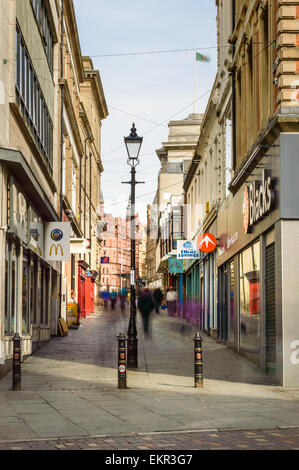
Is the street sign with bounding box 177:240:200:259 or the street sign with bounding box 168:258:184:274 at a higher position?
the street sign with bounding box 177:240:200:259

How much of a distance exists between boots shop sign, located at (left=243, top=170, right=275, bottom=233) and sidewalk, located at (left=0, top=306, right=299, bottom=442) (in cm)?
371

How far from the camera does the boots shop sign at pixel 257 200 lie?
16672 mm

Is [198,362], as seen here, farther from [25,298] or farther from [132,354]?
[25,298]

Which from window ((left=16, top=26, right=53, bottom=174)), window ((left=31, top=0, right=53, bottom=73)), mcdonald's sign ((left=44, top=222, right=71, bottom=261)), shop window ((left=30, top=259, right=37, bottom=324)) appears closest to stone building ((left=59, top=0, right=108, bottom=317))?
window ((left=31, top=0, right=53, bottom=73))

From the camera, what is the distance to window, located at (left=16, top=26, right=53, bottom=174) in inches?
796

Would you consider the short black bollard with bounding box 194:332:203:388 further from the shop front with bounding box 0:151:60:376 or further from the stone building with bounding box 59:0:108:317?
the stone building with bounding box 59:0:108:317

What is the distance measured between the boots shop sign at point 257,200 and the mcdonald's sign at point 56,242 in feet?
29.3

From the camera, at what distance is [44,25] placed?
1093 inches

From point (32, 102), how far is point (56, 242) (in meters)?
6.19

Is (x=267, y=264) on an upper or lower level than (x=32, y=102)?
lower

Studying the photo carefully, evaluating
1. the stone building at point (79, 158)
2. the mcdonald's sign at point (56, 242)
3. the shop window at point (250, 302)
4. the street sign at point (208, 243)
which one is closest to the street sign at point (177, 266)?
the stone building at point (79, 158)

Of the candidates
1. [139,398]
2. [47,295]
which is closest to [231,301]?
A: [47,295]

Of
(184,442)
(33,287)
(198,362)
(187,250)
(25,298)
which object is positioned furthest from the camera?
(187,250)
